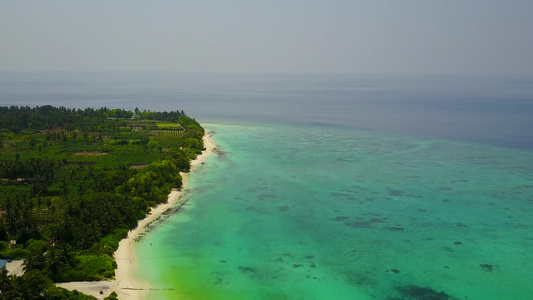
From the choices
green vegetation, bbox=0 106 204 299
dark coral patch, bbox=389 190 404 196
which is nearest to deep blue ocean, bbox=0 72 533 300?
dark coral patch, bbox=389 190 404 196

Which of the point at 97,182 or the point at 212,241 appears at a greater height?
the point at 97,182

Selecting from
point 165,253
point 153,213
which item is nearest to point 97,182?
point 153,213

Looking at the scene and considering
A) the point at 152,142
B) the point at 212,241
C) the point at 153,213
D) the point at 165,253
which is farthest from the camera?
the point at 152,142

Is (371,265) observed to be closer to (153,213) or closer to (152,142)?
(153,213)

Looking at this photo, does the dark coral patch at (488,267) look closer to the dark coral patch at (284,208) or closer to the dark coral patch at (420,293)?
the dark coral patch at (420,293)

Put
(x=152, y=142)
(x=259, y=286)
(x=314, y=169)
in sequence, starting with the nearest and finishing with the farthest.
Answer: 1. (x=259, y=286)
2. (x=314, y=169)
3. (x=152, y=142)

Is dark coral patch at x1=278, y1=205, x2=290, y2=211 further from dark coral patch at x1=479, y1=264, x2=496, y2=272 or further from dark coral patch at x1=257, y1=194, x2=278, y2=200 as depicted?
dark coral patch at x1=479, y1=264, x2=496, y2=272
